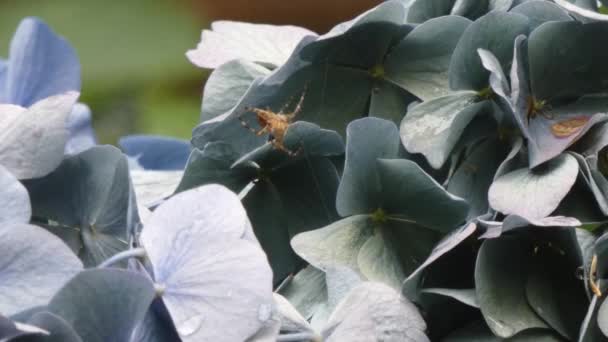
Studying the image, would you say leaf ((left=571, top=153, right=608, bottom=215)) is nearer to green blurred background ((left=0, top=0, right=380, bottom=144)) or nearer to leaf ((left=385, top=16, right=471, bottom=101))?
leaf ((left=385, top=16, right=471, bottom=101))

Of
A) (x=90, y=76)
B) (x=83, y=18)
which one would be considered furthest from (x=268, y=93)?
(x=83, y=18)

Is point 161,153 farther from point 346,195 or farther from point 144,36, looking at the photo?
point 144,36

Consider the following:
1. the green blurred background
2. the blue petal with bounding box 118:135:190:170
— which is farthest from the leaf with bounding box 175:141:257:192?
the green blurred background

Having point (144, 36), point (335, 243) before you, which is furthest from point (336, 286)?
point (144, 36)

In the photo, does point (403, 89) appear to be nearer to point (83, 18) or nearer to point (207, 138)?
point (207, 138)

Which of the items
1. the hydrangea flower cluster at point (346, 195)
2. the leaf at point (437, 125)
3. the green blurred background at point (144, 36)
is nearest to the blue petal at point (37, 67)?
the hydrangea flower cluster at point (346, 195)

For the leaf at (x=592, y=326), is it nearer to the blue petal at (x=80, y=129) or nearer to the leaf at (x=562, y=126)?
the leaf at (x=562, y=126)
